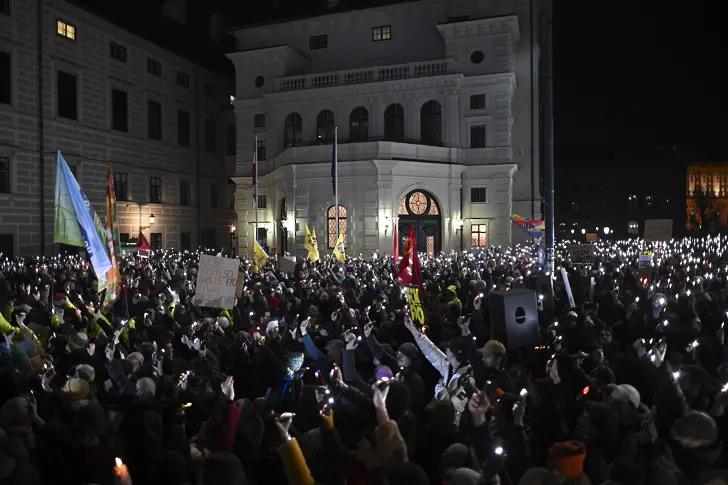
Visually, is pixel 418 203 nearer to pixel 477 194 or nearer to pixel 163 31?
pixel 477 194

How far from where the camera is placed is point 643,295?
12773mm

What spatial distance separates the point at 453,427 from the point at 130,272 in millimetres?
16705

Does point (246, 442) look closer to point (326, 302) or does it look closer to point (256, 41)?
point (326, 302)

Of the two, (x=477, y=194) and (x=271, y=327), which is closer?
(x=271, y=327)

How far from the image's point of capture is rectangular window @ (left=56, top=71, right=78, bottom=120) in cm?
3209

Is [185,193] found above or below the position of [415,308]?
above

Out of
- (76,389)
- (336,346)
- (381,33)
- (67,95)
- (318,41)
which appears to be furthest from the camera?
(318,41)

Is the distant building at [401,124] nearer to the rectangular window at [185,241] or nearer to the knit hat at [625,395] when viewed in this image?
the rectangular window at [185,241]

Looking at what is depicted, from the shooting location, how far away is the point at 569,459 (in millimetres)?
3900

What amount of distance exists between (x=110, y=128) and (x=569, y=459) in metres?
36.1

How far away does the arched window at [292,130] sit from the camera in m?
38.4

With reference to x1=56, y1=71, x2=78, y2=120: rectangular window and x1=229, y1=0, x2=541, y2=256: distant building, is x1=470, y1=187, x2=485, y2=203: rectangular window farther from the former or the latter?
x1=56, y1=71, x2=78, y2=120: rectangular window

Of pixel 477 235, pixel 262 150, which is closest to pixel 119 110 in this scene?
pixel 262 150

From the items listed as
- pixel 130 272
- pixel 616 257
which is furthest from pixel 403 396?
pixel 616 257
